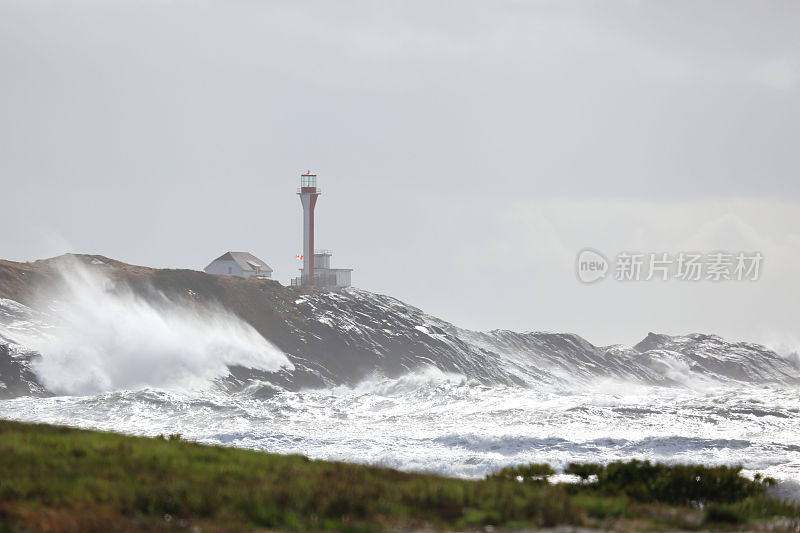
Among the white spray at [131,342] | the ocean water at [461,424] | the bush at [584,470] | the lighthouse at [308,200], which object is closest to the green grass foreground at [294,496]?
the bush at [584,470]

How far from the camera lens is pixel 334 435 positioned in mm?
48719

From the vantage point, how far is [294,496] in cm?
1145

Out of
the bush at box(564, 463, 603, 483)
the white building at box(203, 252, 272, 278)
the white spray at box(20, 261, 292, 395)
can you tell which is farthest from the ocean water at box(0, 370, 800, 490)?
the white building at box(203, 252, 272, 278)

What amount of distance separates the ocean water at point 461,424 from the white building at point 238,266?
3853 cm

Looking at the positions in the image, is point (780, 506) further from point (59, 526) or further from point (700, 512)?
point (59, 526)

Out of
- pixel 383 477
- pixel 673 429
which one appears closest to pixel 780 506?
pixel 383 477

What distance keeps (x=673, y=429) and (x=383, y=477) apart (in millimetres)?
38341

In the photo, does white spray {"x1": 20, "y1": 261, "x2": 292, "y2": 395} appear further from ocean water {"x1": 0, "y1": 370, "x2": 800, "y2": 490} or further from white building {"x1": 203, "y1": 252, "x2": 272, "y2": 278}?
white building {"x1": 203, "y1": 252, "x2": 272, "y2": 278}

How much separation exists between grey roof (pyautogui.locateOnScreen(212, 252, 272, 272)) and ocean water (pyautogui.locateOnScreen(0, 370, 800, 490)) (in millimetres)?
39226

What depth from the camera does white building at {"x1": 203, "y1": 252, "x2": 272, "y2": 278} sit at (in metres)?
113

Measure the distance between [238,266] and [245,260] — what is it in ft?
6.42

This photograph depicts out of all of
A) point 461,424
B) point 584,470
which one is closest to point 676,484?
point 584,470

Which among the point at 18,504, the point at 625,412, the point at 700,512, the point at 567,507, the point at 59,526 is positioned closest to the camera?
the point at 59,526

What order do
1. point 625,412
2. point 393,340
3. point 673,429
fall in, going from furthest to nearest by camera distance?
point 393,340 → point 625,412 → point 673,429
